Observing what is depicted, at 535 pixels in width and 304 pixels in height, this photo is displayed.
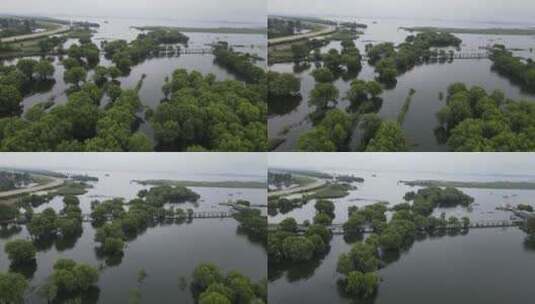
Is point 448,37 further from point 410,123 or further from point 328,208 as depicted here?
point 328,208

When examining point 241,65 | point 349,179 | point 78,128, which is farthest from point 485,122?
point 78,128

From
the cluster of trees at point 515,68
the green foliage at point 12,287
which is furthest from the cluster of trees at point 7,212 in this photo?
the cluster of trees at point 515,68

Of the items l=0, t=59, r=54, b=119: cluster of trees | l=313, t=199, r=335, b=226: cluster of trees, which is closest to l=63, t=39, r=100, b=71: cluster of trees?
l=0, t=59, r=54, b=119: cluster of trees

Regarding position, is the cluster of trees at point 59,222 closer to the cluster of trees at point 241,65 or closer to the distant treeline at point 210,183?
the distant treeline at point 210,183

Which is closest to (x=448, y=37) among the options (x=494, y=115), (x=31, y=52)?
(x=494, y=115)

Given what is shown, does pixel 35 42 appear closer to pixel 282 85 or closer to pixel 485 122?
pixel 282 85
